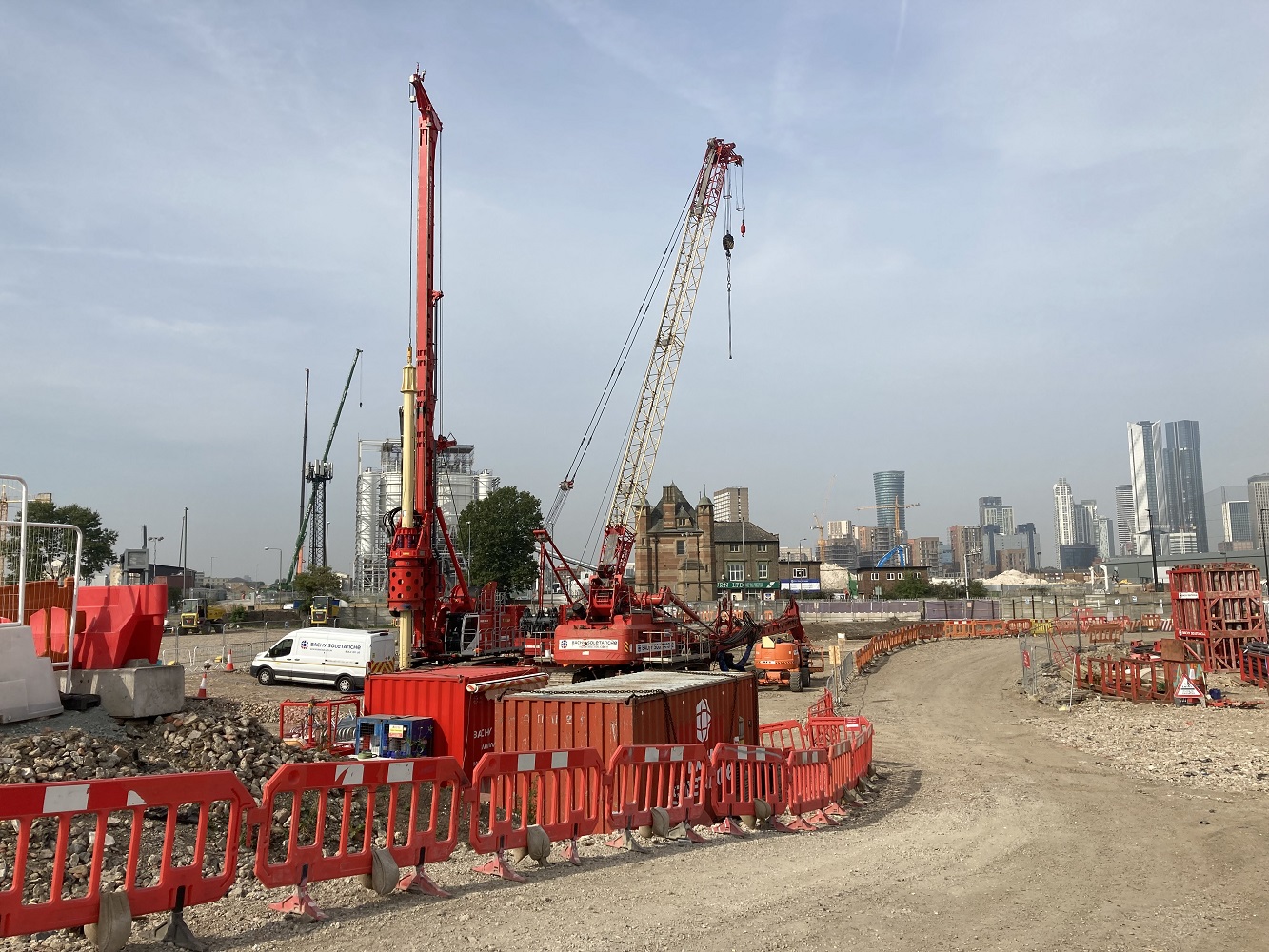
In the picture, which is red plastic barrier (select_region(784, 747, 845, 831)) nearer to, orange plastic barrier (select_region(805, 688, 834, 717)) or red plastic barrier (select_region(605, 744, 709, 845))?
red plastic barrier (select_region(605, 744, 709, 845))

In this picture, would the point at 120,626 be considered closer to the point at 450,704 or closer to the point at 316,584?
the point at 450,704

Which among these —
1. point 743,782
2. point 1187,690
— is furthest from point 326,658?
point 1187,690

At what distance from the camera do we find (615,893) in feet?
25.8

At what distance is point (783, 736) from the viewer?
17.5m

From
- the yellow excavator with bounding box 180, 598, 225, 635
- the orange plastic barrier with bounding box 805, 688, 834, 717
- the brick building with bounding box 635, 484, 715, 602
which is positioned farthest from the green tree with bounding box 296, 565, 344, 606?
the orange plastic barrier with bounding box 805, 688, 834, 717

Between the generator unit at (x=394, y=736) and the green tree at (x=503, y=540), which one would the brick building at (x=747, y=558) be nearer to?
the green tree at (x=503, y=540)

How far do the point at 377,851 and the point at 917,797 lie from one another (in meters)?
10.4

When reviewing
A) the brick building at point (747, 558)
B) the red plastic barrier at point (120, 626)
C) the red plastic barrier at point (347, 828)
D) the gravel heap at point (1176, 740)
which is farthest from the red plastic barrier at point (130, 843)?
the brick building at point (747, 558)

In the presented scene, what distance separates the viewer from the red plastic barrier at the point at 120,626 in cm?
1332

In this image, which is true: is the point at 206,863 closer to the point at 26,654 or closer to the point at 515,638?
the point at 26,654

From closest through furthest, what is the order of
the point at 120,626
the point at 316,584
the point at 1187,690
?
the point at 120,626 < the point at 1187,690 < the point at 316,584

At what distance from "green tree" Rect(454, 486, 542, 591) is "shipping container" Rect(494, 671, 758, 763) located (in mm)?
73029

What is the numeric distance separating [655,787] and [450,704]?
5.21 metres

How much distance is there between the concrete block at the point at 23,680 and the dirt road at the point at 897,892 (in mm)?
6522
